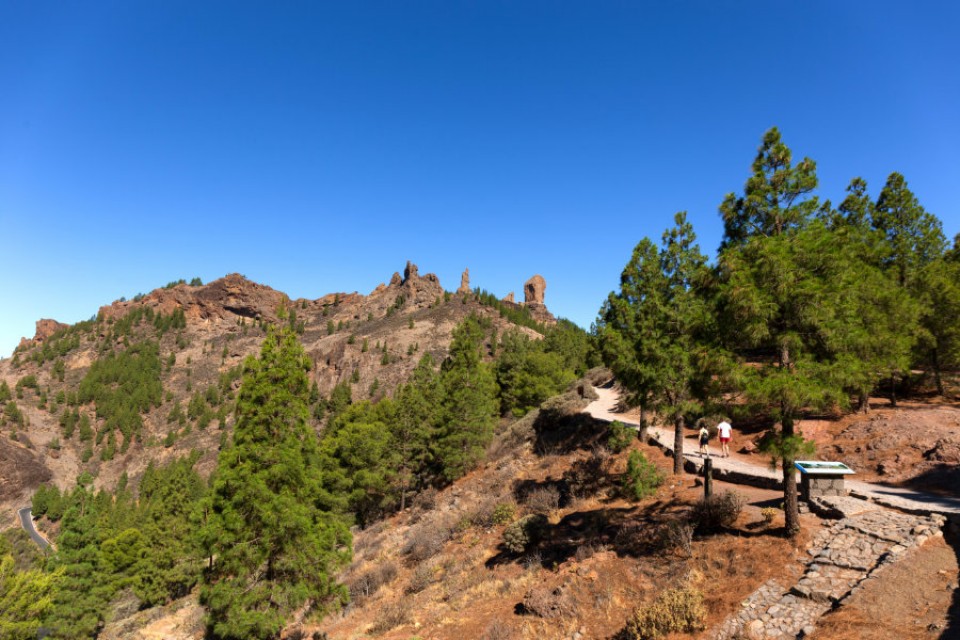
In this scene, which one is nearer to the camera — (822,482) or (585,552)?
(822,482)

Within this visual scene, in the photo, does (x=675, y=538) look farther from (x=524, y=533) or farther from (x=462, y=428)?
(x=462, y=428)

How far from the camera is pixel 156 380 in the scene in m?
169

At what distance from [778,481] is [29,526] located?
14208 centimetres

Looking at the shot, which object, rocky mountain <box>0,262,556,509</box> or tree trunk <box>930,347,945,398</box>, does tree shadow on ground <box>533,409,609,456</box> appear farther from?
rocky mountain <box>0,262,556,509</box>

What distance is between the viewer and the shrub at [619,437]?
2168 centimetres

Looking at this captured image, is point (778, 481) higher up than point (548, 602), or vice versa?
point (778, 481)

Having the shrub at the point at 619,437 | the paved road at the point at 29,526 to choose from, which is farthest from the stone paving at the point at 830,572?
the paved road at the point at 29,526

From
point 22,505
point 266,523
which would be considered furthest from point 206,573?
point 22,505

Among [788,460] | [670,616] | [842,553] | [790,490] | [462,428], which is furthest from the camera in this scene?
[462,428]

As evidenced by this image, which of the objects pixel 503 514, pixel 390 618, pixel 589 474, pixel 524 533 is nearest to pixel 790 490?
pixel 524 533

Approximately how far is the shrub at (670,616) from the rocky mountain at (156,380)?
10667 centimetres

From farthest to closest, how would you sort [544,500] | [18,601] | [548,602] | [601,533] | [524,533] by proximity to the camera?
[18,601]
[544,500]
[524,533]
[601,533]
[548,602]

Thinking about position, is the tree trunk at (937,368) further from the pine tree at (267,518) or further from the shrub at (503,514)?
the pine tree at (267,518)

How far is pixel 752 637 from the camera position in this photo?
24.6 ft
